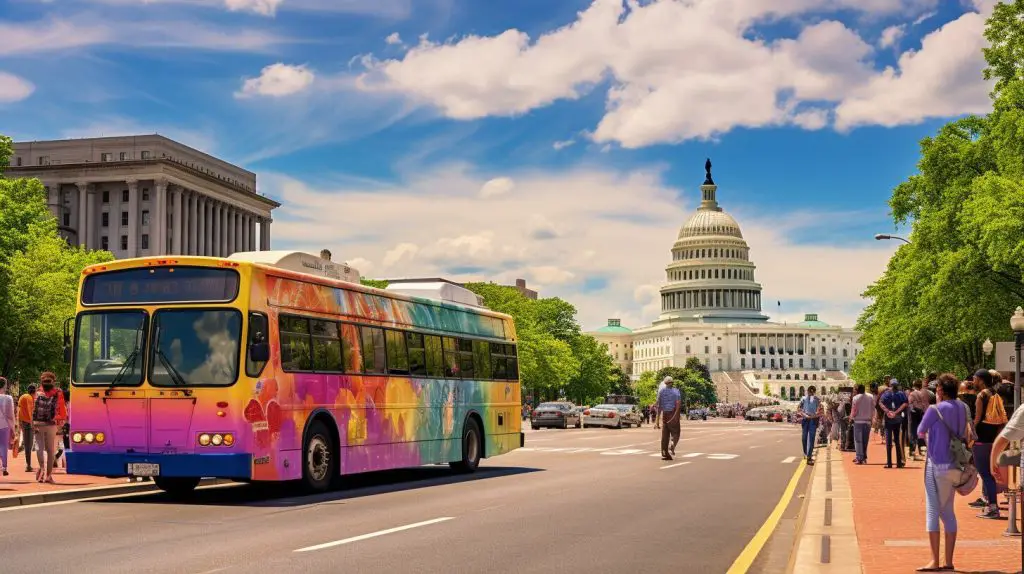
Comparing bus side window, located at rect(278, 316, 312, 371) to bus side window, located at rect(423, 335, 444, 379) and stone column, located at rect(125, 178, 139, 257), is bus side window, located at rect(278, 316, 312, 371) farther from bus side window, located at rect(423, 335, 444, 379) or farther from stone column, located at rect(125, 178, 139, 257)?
stone column, located at rect(125, 178, 139, 257)

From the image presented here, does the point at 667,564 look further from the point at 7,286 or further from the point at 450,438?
the point at 7,286

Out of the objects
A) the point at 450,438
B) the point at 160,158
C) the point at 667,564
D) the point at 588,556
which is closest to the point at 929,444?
the point at 667,564

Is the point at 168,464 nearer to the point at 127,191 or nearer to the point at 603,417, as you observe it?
the point at 603,417

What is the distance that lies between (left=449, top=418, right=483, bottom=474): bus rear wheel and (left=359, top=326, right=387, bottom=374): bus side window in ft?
14.2

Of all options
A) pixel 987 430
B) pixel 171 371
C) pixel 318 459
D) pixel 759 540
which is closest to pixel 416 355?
pixel 318 459

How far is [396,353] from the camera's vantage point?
904 inches

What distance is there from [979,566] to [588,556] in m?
3.64

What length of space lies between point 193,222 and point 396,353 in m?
130

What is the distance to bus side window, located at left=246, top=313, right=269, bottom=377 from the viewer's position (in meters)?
18.0

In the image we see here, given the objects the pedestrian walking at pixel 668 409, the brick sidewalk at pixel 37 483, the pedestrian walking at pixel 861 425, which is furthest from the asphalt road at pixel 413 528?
the pedestrian walking at pixel 668 409

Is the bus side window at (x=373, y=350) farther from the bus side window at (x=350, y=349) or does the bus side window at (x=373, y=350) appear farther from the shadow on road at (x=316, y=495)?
the shadow on road at (x=316, y=495)

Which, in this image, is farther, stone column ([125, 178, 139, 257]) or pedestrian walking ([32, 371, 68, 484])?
stone column ([125, 178, 139, 257])

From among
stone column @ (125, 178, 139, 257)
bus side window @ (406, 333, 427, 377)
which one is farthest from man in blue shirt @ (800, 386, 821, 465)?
stone column @ (125, 178, 139, 257)

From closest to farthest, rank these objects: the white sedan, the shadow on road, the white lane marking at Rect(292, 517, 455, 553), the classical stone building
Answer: the white lane marking at Rect(292, 517, 455, 553) < the shadow on road < the white sedan < the classical stone building
